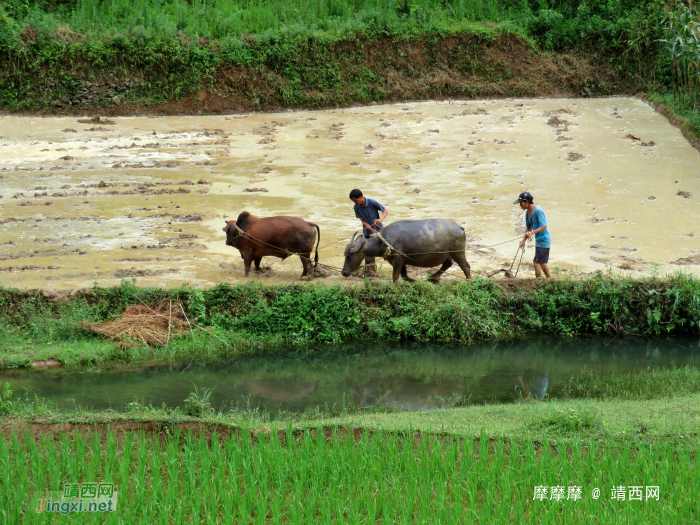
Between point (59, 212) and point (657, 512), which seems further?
point (59, 212)

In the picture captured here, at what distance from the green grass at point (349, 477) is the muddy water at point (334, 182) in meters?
5.51

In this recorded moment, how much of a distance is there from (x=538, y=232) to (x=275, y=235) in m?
3.81

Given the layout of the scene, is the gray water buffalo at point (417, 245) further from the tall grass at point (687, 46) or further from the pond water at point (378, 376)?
the tall grass at point (687, 46)

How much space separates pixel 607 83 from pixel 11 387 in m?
21.8

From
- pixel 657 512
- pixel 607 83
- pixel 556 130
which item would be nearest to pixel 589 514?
pixel 657 512

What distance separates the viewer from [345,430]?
21.3 ft

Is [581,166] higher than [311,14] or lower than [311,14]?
lower

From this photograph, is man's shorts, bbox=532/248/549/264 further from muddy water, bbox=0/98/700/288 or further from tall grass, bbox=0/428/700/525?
tall grass, bbox=0/428/700/525

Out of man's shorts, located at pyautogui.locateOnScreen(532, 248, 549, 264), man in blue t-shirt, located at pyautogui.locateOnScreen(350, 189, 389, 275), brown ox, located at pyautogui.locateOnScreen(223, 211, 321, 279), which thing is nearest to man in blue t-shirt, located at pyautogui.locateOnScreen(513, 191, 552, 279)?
man's shorts, located at pyautogui.locateOnScreen(532, 248, 549, 264)

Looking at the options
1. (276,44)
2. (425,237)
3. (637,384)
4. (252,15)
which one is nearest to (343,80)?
(276,44)

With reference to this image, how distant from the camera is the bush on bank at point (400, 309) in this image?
10250mm

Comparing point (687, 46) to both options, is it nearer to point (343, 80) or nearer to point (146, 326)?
point (343, 80)

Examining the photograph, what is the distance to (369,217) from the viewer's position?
11.4 meters

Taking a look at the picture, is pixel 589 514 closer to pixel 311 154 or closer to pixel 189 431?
pixel 189 431
